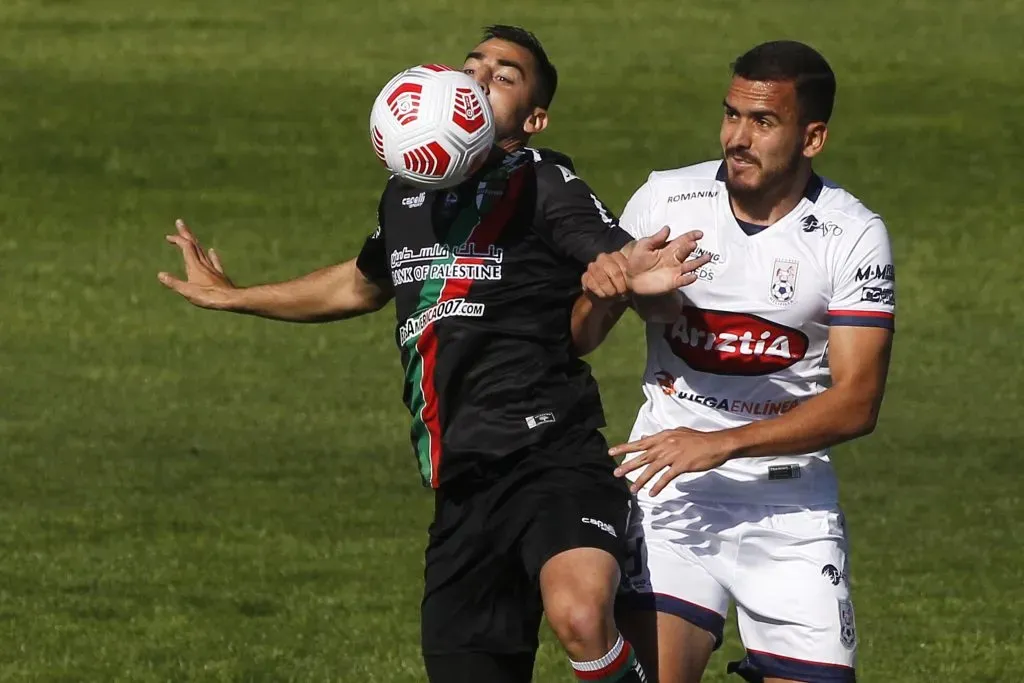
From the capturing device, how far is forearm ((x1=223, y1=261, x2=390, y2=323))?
7.93 metres

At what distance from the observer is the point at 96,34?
29953 mm

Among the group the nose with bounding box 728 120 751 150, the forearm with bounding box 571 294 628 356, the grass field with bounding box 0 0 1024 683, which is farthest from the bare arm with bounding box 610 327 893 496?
the grass field with bounding box 0 0 1024 683

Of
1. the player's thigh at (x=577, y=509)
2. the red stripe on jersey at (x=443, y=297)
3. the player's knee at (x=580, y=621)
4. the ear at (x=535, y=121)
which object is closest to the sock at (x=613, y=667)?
Answer: the player's knee at (x=580, y=621)

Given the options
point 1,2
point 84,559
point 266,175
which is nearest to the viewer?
point 84,559

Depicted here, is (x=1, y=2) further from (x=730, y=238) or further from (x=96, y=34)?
(x=730, y=238)

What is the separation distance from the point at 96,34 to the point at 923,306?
48.6ft

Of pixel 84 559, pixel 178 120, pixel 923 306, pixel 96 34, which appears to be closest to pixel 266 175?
pixel 178 120

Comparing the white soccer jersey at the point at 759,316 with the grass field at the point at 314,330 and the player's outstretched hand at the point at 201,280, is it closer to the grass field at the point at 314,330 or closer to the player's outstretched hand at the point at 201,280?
the player's outstretched hand at the point at 201,280

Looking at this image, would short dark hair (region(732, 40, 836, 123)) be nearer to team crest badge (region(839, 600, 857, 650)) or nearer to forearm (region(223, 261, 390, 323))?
team crest badge (region(839, 600, 857, 650))

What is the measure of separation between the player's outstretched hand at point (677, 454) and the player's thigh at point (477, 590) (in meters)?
0.67

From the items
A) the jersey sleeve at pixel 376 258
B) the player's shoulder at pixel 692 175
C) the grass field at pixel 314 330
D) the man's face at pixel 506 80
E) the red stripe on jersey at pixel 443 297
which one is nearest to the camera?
the red stripe on jersey at pixel 443 297

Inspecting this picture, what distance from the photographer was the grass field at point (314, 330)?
10797 mm

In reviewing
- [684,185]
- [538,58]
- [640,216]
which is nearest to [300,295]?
[538,58]

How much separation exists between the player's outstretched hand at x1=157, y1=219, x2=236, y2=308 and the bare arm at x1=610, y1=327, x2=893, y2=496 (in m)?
1.94
